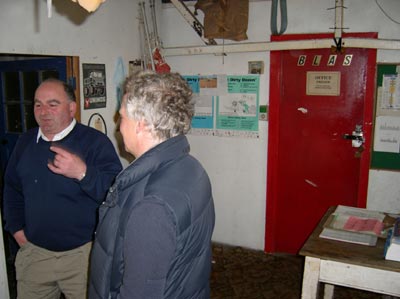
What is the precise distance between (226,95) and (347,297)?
1.96 meters

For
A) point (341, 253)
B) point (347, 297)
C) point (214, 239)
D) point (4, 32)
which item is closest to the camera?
point (341, 253)

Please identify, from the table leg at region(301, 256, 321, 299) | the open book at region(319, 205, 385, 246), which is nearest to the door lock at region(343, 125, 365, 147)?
the open book at region(319, 205, 385, 246)

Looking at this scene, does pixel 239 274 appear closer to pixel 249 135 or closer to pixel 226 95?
pixel 249 135

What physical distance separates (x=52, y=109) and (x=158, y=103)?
3.11ft

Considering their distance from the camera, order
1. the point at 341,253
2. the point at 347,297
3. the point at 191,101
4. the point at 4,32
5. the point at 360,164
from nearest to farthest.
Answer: the point at 191,101 < the point at 341,253 < the point at 4,32 < the point at 347,297 < the point at 360,164

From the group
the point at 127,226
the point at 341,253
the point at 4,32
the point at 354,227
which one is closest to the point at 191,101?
the point at 127,226

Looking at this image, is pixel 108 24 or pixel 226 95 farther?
pixel 226 95

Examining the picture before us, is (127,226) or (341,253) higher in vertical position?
(127,226)

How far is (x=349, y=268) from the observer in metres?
1.60

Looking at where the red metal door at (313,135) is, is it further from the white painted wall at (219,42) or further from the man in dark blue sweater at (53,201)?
the man in dark blue sweater at (53,201)

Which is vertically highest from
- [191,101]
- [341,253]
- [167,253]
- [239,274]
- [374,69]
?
[374,69]

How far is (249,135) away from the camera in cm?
352

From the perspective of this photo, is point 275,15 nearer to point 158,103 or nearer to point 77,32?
point 77,32

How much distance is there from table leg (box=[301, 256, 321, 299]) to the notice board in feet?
5.86
